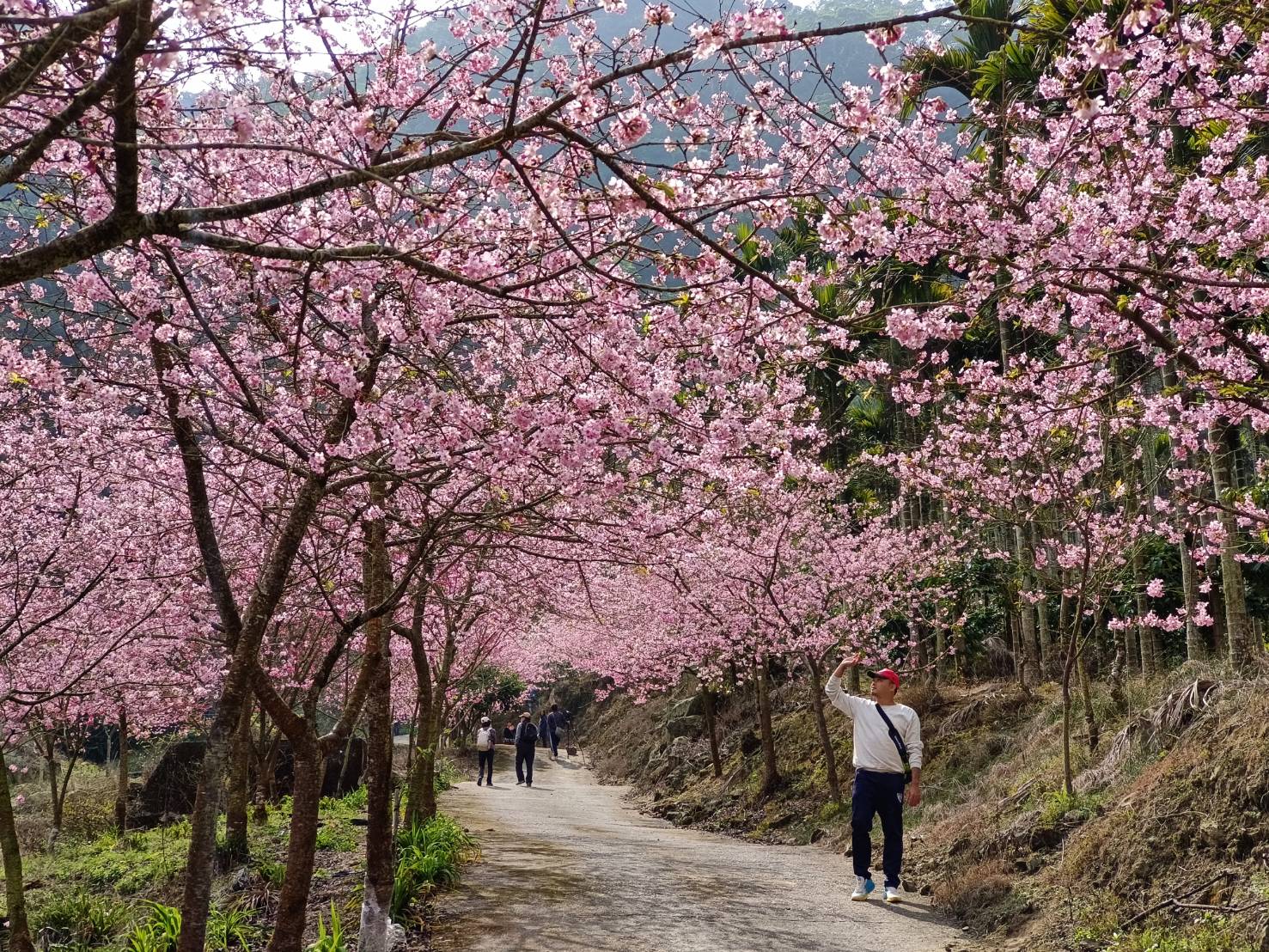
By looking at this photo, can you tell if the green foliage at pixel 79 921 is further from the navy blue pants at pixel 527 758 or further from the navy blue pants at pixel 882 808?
the navy blue pants at pixel 527 758

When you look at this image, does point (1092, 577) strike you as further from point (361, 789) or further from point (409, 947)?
point (361, 789)

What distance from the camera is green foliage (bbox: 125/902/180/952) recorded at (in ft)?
23.1

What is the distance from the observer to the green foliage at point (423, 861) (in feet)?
25.5

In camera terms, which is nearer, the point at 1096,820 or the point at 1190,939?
the point at 1190,939

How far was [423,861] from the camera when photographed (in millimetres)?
8688

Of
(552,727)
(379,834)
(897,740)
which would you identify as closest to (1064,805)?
(897,740)

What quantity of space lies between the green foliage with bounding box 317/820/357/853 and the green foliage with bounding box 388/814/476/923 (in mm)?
2166

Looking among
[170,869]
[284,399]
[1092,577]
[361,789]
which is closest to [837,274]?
[284,399]

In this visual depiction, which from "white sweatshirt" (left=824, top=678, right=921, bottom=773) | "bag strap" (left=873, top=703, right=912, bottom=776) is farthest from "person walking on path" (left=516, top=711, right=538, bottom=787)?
"bag strap" (left=873, top=703, right=912, bottom=776)

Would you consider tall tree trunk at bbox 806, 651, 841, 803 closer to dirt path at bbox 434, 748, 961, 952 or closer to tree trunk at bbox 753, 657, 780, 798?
dirt path at bbox 434, 748, 961, 952

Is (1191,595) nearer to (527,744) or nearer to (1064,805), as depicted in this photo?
(1064,805)

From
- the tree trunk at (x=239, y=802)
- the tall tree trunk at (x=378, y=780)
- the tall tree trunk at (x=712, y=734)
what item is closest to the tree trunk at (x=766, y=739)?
the tall tree trunk at (x=712, y=734)

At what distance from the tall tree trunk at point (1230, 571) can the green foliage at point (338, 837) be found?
10.7 metres

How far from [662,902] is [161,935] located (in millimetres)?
4071
